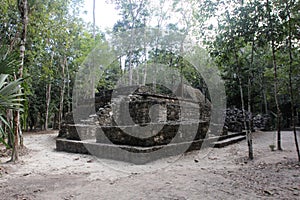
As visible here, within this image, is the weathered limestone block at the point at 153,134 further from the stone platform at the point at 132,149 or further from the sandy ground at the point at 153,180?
the sandy ground at the point at 153,180

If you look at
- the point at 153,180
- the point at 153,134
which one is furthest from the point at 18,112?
the point at 153,180

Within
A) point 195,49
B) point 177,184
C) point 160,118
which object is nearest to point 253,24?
point 160,118

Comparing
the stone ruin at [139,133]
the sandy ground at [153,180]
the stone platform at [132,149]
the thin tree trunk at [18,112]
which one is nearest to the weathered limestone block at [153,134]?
the stone ruin at [139,133]

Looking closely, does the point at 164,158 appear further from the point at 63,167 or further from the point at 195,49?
the point at 195,49

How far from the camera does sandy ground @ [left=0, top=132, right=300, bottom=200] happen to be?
3373 millimetres

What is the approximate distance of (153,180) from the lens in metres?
4.15

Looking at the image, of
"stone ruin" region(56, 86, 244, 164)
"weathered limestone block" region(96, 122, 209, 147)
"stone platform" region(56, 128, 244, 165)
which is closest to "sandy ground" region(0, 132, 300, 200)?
"stone platform" region(56, 128, 244, 165)

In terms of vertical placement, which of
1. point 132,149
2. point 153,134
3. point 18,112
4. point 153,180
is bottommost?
point 153,180

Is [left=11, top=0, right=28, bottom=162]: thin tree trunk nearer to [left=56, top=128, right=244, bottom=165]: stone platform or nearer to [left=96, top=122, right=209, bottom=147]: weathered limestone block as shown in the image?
[left=56, top=128, right=244, bottom=165]: stone platform

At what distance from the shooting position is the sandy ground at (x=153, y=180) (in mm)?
3373

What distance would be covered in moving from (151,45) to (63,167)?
623 inches

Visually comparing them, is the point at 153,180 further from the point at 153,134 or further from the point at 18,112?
the point at 18,112

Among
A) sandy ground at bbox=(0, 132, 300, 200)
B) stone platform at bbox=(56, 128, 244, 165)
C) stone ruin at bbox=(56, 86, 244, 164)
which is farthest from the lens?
stone ruin at bbox=(56, 86, 244, 164)

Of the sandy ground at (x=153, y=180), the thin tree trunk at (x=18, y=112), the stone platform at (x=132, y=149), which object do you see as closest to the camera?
the sandy ground at (x=153, y=180)
